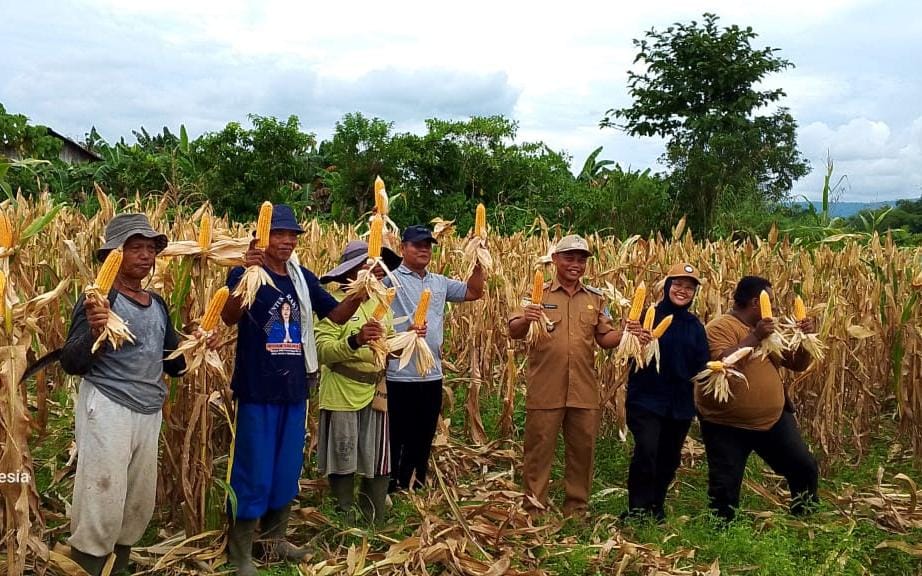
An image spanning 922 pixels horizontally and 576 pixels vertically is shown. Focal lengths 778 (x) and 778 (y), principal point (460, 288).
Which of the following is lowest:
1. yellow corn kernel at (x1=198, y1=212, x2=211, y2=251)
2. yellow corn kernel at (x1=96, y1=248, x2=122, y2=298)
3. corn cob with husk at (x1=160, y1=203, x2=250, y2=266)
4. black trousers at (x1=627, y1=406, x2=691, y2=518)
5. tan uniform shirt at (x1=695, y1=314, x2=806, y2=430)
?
black trousers at (x1=627, y1=406, x2=691, y2=518)

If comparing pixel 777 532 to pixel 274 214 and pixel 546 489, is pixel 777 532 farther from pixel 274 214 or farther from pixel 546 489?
pixel 274 214

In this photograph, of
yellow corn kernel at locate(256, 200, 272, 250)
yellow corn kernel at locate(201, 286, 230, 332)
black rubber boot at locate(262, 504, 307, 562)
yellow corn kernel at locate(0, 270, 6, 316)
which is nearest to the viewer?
A: yellow corn kernel at locate(0, 270, 6, 316)

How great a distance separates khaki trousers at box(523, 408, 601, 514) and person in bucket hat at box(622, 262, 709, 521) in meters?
0.26

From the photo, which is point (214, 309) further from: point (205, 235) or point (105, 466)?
point (105, 466)

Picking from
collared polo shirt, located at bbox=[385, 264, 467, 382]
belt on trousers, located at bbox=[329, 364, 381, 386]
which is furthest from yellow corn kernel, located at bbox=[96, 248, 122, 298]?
collared polo shirt, located at bbox=[385, 264, 467, 382]

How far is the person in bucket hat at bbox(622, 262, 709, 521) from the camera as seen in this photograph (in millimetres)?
4289

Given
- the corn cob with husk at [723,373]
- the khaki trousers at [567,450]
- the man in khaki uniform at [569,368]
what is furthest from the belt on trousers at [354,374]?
the corn cob with husk at [723,373]

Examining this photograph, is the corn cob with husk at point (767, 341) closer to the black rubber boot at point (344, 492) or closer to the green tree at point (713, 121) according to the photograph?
the black rubber boot at point (344, 492)

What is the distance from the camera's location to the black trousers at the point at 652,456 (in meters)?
4.34

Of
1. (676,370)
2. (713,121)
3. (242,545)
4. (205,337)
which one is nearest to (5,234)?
(205,337)

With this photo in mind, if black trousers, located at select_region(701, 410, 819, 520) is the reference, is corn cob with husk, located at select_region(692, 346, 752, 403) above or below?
above

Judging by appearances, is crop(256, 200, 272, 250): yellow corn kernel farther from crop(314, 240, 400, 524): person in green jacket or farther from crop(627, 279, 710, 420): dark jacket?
crop(627, 279, 710, 420): dark jacket

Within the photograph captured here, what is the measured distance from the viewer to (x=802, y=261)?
6.46m

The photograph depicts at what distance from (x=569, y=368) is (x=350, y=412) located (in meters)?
1.25
